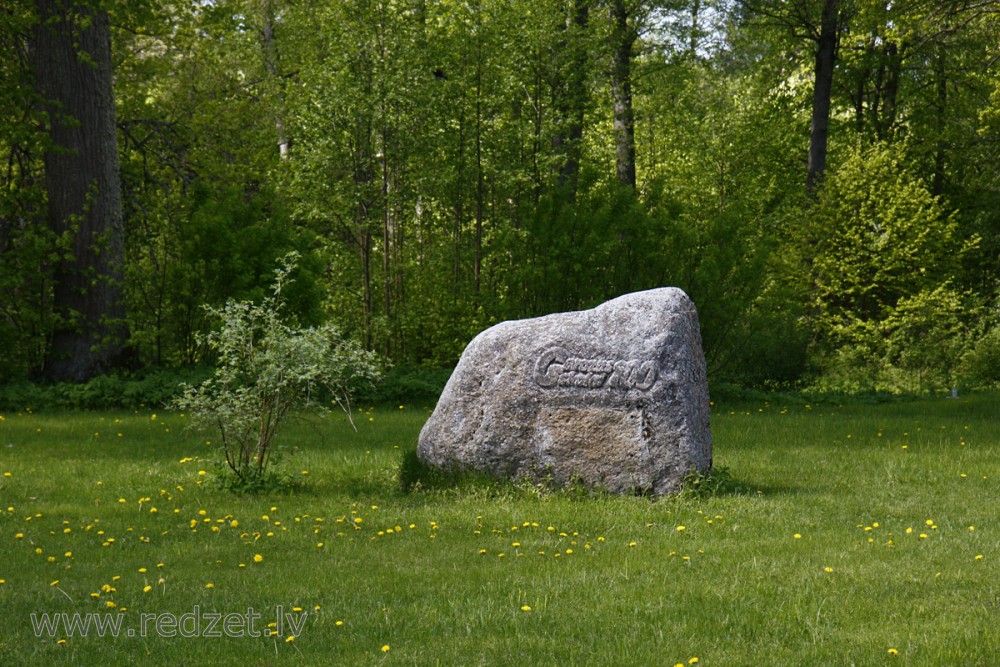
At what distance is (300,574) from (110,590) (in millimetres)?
1112

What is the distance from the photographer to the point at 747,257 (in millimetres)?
17641

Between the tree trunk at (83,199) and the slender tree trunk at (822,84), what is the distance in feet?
51.4

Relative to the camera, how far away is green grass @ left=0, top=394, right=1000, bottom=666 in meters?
5.00

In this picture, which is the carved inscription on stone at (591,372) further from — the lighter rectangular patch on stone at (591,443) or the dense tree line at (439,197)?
the dense tree line at (439,197)

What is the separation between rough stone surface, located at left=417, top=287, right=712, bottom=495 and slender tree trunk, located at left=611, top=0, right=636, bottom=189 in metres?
13.5

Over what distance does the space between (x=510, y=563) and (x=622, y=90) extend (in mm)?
17593

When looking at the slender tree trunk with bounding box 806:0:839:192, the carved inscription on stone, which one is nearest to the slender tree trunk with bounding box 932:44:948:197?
the slender tree trunk with bounding box 806:0:839:192

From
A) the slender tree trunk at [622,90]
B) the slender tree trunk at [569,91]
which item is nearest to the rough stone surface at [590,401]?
the slender tree trunk at [569,91]

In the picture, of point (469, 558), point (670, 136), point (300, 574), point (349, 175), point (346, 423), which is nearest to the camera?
point (300, 574)

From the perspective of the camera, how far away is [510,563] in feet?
21.7

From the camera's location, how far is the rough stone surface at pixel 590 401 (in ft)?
28.0

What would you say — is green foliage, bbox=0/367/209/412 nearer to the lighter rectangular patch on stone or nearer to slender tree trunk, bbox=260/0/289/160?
the lighter rectangular patch on stone

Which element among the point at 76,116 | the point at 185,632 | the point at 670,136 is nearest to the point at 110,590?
the point at 185,632

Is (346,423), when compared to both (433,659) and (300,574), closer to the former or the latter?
(300,574)
